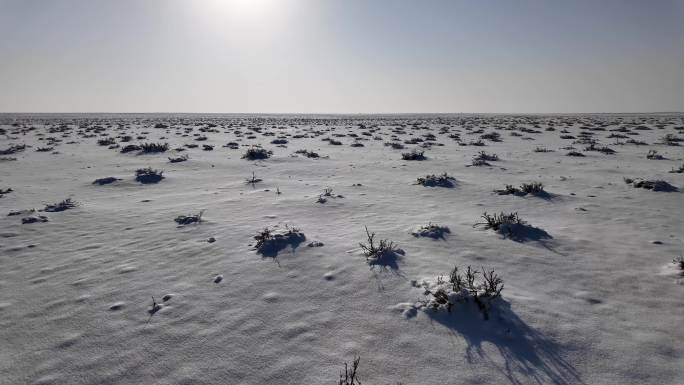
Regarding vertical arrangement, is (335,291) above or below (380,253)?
below

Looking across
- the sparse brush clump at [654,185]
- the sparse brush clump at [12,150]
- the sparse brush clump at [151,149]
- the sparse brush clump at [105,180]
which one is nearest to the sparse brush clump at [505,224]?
the sparse brush clump at [654,185]

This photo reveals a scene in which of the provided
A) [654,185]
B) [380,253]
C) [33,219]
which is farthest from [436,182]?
[33,219]

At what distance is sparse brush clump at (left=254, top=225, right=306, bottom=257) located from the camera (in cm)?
550

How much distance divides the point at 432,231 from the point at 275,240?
2601 millimetres

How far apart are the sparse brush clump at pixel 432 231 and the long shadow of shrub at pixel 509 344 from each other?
2.17m

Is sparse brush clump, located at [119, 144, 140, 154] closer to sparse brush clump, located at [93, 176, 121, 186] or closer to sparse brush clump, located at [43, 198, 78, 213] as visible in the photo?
sparse brush clump, located at [93, 176, 121, 186]

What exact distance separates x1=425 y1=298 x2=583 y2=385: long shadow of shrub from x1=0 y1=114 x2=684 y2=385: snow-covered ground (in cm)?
2

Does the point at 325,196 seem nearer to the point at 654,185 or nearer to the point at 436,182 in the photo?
the point at 436,182

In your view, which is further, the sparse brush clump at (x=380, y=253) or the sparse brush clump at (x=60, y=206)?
the sparse brush clump at (x=60, y=206)

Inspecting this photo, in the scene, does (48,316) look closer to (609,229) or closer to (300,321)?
(300,321)

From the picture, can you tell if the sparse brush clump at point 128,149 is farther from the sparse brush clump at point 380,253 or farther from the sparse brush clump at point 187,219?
the sparse brush clump at point 380,253

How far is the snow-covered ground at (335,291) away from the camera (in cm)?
304

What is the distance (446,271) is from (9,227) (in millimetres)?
7804

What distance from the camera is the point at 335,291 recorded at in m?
4.28
